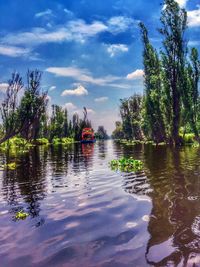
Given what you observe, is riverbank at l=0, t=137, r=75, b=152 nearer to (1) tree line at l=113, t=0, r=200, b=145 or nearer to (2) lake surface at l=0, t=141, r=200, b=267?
(1) tree line at l=113, t=0, r=200, b=145

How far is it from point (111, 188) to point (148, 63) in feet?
131

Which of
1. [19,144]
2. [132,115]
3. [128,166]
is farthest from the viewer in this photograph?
[132,115]

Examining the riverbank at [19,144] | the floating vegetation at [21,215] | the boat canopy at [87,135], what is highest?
the boat canopy at [87,135]

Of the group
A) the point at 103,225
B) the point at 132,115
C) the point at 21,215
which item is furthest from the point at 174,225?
the point at 132,115

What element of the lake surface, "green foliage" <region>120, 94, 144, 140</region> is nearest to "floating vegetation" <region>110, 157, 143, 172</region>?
the lake surface

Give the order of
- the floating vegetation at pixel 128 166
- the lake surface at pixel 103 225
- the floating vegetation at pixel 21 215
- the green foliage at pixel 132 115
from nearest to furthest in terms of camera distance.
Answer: the lake surface at pixel 103 225
the floating vegetation at pixel 21 215
the floating vegetation at pixel 128 166
the green foliage at pixel 132 115

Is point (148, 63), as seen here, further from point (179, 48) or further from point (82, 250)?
point (82, 250)

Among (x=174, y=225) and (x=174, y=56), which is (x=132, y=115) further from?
(x=174, y=225)

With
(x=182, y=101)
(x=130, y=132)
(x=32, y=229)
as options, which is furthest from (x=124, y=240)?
(x=130, y=132)

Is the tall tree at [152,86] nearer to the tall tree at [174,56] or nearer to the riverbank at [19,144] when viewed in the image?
the tall tree at [174,56]

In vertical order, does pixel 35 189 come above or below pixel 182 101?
below

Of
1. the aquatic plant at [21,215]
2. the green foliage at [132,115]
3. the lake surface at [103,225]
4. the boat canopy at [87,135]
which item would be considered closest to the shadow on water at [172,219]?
the lake surface at [103,225]

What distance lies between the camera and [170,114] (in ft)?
144

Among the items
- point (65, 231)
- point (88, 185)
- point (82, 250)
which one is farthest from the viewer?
point (88, 185)
